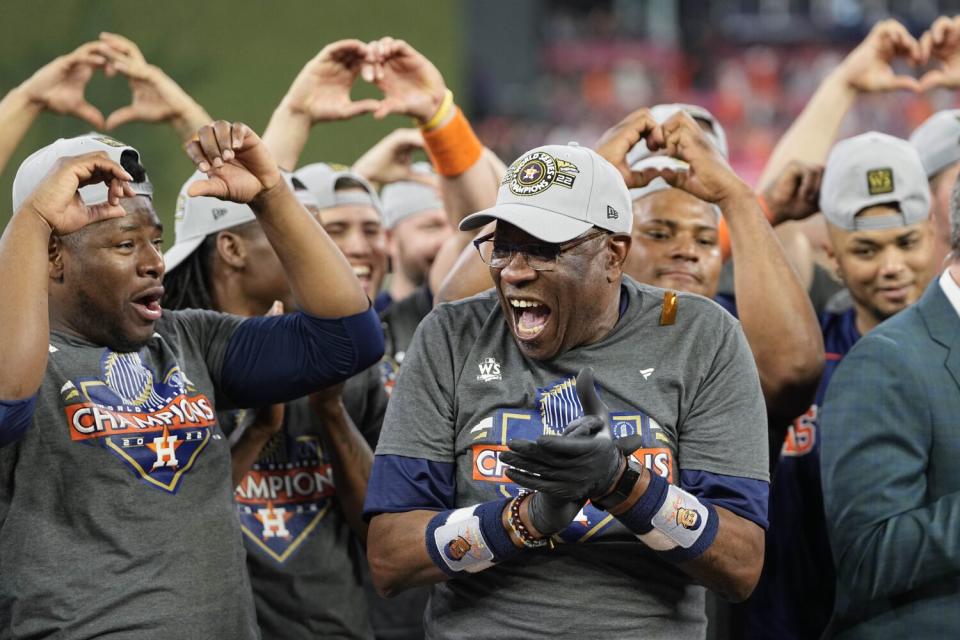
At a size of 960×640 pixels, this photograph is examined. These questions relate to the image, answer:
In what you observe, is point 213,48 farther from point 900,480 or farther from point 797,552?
point 900,480

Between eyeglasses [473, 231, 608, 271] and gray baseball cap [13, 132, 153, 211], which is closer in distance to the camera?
eyeglasses [473, 231, 608, 271]

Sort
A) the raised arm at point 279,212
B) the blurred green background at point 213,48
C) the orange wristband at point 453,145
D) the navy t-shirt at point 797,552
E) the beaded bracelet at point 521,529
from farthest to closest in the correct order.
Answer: the blurred green background at point 213,48 → the orange wristband at point 453,145 → the navy t-shirt at point 797,552 → the raised arm at point 279,212 → the beaded bracelet at point 521,529

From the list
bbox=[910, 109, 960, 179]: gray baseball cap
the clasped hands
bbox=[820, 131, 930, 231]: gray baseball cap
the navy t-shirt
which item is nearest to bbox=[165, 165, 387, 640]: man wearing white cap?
the clasped hands

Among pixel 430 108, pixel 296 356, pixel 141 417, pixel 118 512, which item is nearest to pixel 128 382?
Result: pixel 141 417

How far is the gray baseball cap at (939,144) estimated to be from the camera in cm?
394

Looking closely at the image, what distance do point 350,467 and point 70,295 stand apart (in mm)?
799

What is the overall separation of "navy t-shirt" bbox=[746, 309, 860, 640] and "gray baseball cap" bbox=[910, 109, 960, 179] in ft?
3.37

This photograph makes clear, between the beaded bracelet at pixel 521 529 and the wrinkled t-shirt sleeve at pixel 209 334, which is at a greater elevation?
the wrinkled t-shirt sleeve at pixel 209 334

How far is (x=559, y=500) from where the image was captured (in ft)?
6.67

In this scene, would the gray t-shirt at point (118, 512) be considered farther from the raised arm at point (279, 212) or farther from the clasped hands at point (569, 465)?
the clasped hands at point (569, 465)

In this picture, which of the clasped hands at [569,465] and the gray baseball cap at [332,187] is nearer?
the clasped hands at [569,465]

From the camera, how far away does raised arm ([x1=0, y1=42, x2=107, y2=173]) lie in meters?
3.26

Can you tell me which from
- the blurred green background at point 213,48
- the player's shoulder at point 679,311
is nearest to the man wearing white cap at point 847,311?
the player's shoulder at point 679,311

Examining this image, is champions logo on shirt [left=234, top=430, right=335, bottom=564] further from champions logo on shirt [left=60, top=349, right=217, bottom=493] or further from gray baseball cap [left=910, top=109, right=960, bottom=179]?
gray baseball cap [left=910, top=109, right=960, bottom=179]
